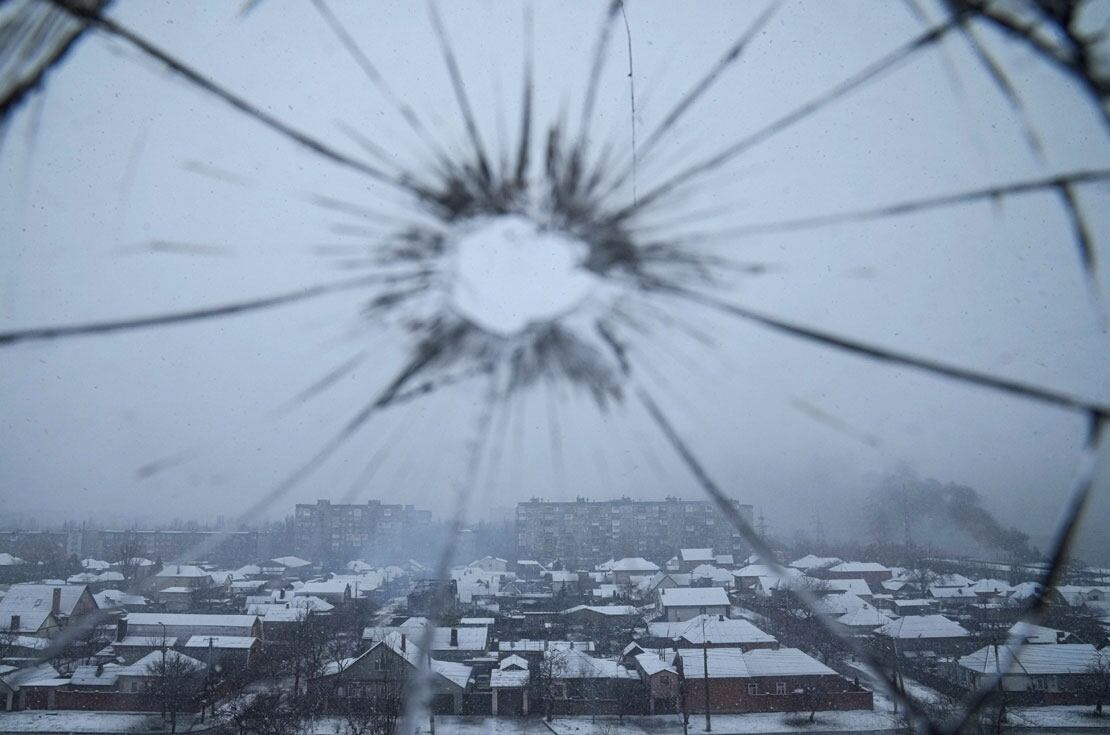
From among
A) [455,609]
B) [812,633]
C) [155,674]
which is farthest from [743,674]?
[155,674]

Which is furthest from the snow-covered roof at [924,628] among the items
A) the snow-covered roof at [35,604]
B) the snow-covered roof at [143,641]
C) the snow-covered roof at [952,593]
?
the snow-covered roof at [35,604]

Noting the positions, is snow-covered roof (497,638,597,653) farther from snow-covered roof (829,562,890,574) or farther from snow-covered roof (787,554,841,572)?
snow-covered roof (829,562,890,574)

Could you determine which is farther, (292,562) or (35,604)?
(292,562)

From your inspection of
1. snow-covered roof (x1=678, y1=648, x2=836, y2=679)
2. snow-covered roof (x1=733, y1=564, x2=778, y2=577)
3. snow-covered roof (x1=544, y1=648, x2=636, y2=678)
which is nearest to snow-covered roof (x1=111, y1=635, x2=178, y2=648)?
snow-covered roof (x1=544, y1=648, x2=636, y2=678)

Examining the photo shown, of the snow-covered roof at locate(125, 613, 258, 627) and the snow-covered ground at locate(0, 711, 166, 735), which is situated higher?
the snow-covered roof at locate(125, 613, 258, 627)

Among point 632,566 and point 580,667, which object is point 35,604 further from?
point 632,566

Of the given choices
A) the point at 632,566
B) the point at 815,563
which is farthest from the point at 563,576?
the point at 815,563
